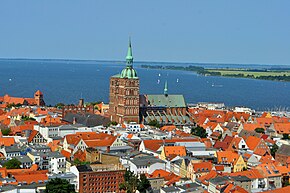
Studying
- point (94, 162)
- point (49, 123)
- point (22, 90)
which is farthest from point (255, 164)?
point (22, 90)

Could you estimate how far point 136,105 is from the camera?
84250 mm

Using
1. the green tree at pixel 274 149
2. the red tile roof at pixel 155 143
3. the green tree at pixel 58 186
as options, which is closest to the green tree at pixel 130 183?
the green tree at pixel 58 186

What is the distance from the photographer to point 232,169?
2136 inches

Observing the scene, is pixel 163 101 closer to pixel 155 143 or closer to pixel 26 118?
pixel 26 118

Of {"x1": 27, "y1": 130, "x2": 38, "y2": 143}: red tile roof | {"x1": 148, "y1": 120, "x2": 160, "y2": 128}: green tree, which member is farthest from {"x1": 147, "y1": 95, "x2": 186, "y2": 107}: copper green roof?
{"x1": 27, "y1": 130, "x2": 38, "y2": 143}: red tile roof

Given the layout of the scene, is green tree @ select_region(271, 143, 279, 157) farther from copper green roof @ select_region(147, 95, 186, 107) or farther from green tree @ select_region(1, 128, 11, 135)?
green tree @ select_region(1, 128, 11, 135)

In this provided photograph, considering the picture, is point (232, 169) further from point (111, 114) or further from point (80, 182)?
point (111, 114)

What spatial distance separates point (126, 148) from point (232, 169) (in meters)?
13.1

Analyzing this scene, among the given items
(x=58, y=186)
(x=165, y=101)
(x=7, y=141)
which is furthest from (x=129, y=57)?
(x=58, y=186)

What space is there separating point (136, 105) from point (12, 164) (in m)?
34.7

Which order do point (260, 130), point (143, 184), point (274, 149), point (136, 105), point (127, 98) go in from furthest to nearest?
point (136, 105), point (127, 98), point (260, 130), point (274, 149), point (143, 184)

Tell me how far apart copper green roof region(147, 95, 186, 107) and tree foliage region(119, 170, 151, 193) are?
4202 cm

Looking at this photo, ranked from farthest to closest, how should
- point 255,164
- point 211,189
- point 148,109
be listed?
point 148,109 < point 255,164 < point 211,189

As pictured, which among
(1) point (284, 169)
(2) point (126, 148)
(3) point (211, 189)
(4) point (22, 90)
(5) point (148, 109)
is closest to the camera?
(3) point (211, 189)
